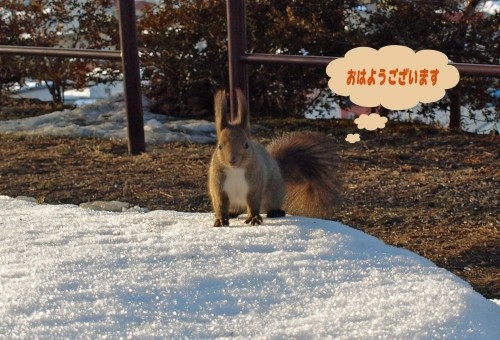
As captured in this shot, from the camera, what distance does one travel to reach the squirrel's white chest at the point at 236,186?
2.92m

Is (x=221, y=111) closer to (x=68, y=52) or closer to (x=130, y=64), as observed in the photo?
(x=130, y=64)

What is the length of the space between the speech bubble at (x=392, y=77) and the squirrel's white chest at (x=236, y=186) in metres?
0.78

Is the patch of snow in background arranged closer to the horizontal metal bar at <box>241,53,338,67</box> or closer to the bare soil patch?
the bare soil patch

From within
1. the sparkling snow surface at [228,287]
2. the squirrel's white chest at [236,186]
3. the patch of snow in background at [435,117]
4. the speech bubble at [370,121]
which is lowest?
the patch of snow in background at [435,117]

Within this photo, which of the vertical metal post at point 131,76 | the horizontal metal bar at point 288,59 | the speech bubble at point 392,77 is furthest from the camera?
the vertical metal post at point 131,76

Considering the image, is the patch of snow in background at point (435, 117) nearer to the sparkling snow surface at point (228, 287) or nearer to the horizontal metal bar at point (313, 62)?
the horizontal metal bar at point (313, 62)

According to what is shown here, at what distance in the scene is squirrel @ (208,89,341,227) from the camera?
2924 millimetres

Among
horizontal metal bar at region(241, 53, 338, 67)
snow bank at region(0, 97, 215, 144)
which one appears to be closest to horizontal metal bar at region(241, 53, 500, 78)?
horizontal metal bar at region(241, 53, 338, 67)

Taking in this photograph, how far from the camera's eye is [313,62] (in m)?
3.91

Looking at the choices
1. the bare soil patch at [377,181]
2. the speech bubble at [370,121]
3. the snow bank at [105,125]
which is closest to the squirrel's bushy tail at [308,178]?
the bare soil patch at [377,181]

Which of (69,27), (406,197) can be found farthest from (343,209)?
(69,27)

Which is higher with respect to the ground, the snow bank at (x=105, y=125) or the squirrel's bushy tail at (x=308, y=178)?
the squirrel's bushy tail at (x=308, y=178)

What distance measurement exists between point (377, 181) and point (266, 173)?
3.92 feet

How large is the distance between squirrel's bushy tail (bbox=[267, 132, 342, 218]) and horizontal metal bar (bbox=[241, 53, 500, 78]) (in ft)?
1.80
